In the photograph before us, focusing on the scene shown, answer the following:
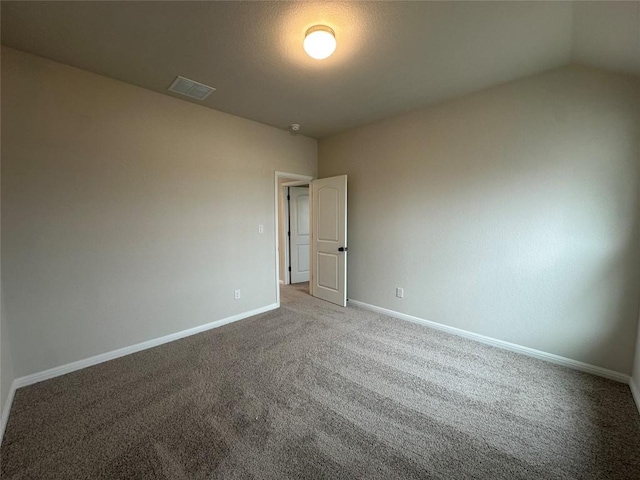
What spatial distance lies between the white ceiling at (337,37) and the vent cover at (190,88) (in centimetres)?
8

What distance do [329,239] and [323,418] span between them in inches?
107

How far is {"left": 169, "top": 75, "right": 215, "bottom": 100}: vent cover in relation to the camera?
248cm

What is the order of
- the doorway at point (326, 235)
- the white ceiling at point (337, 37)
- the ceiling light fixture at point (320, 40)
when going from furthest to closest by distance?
the doorway at point (326, 235), the ceiling light fixture at point (320, 40), the white ceiling at point (337, 37)

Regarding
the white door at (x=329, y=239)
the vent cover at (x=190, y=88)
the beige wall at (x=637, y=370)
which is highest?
the vent cover at (x=190, y=88)

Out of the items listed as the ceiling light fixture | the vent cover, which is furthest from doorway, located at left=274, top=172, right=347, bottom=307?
the ceiling light fixture

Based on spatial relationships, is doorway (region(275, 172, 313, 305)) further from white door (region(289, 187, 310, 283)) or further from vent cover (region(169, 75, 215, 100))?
vent cover (region(169, 75, 215, 100))

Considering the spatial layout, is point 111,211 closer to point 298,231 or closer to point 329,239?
point 329,239

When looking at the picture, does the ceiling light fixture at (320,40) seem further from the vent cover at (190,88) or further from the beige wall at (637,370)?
the beige wall at (637,370)

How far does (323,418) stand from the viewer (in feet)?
5.83

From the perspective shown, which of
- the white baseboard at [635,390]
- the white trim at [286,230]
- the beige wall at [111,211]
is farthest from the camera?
the white trim at [286,230]

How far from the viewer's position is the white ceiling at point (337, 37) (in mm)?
1628

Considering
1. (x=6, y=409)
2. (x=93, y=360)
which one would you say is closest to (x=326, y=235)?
(x=93, y=360)

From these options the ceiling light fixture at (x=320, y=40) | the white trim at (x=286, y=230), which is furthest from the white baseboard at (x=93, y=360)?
the ceiling light fixture at (x=320, y=40)

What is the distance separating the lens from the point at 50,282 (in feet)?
7.24
